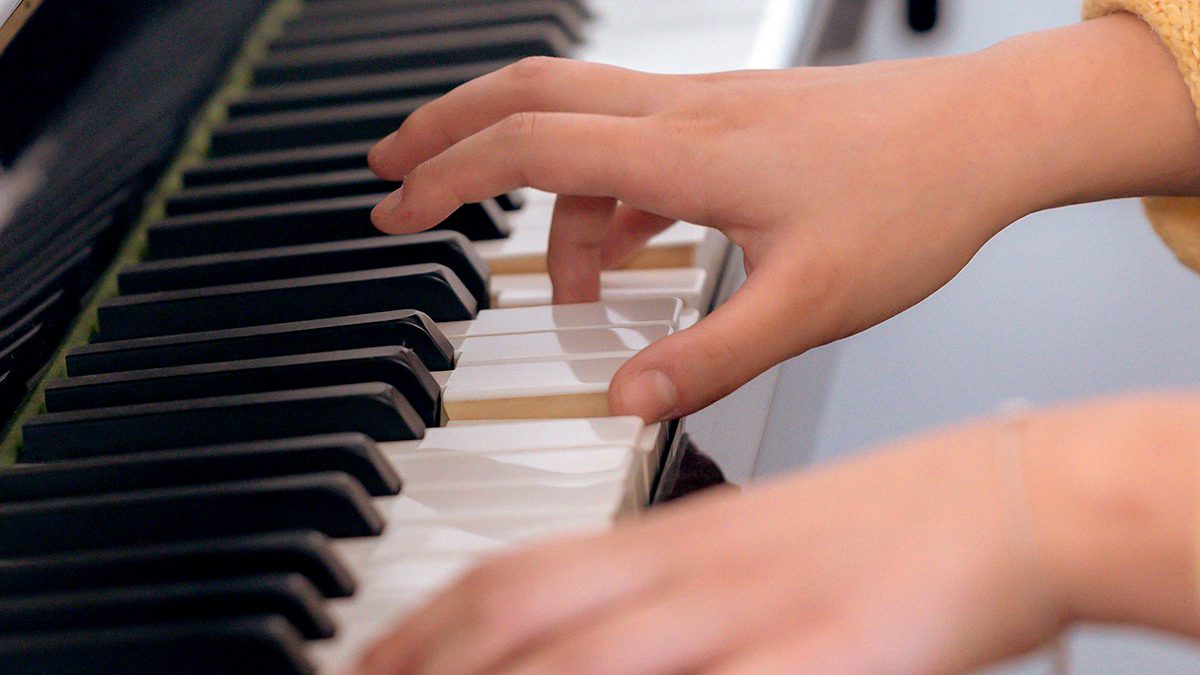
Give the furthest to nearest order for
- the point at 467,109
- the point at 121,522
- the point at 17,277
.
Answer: the point at 467,109 → the point at 17,277 → the point at 121,522

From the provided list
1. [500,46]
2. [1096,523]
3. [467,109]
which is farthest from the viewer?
[500,46]

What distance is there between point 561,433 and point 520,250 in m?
0.32

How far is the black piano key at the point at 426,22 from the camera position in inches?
56.9

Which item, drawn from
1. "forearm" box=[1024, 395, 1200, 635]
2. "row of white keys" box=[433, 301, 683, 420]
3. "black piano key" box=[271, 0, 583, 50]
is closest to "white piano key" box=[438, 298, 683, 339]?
"row of white keys" box=[433, 301, 683, 420]

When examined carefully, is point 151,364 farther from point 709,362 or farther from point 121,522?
point 709,362

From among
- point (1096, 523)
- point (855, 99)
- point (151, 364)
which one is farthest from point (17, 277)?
point (1096, 523)

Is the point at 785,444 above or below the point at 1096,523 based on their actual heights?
below

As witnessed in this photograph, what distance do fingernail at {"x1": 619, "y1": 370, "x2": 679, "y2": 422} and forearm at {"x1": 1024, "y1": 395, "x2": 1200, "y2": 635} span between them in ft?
0.96

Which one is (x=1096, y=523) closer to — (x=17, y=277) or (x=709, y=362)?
(x=709, y=362)

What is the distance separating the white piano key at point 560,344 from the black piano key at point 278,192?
0.88 ft

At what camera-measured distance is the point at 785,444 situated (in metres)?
0.97

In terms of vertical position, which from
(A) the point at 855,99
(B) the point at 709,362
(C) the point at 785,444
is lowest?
(C) the point at 785,444

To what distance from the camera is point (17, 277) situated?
37.0 inches

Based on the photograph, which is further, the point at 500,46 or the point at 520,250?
the point at 500,46
